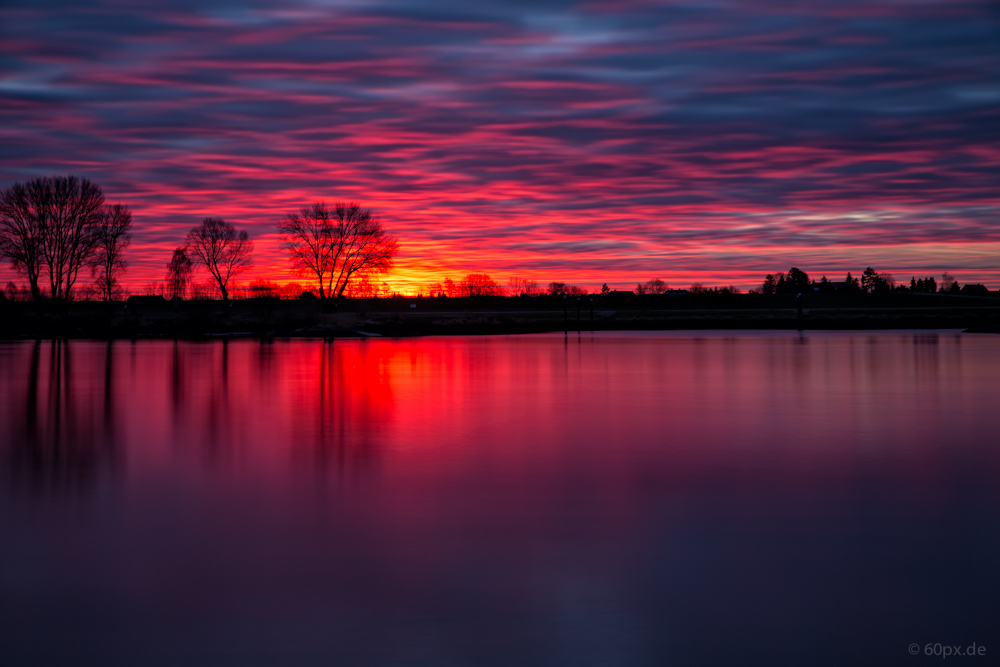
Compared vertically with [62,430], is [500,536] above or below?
below

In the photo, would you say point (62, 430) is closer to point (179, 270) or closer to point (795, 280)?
point (179, 270)

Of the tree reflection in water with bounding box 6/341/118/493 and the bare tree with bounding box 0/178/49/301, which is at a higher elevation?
the bare tree with bounding box 0/178/49/301

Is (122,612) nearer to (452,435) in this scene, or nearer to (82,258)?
(452,435)

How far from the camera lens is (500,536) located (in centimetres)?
600

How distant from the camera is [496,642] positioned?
423 cm

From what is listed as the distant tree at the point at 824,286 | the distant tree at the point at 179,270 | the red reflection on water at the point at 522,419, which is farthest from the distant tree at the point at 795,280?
the red reflection on water at the point at 522,419

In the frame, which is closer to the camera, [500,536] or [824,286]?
[500,536]

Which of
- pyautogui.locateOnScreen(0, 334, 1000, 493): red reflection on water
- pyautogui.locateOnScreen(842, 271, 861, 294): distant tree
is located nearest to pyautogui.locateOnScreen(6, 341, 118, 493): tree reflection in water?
pyautogui.locateOnScreen(0, 334, 1000, 493): red reflection on water

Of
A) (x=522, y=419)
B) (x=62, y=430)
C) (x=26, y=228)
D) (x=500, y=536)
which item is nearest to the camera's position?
(x=500, y=536)

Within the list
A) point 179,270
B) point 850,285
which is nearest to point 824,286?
point 850,285

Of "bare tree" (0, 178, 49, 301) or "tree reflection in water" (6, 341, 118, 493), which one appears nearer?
"tree reflection in water" (6, 341, 118, 493)

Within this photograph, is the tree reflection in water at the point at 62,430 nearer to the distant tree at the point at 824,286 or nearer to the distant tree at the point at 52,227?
the distant tree at the point at 52,227

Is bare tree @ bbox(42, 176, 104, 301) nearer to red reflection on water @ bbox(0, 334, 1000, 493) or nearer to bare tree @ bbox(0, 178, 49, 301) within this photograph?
bare tree @ bbox(0, 178, 49, 301)

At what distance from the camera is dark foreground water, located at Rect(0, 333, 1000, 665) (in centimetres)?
429
